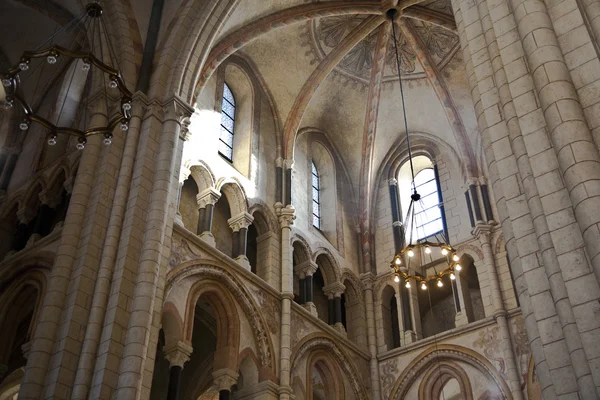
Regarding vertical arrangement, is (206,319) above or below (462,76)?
below

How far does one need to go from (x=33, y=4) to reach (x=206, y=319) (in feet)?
28.1

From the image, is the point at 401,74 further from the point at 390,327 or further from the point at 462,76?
the point at 390,327

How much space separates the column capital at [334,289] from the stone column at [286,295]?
6.63ft

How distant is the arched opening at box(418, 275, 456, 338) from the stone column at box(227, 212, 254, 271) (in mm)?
5561

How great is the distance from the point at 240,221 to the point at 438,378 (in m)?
6.05

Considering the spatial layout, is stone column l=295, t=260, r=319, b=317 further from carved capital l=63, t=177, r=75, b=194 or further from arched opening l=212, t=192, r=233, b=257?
carved capital l=63, t=177, r=75, b=194

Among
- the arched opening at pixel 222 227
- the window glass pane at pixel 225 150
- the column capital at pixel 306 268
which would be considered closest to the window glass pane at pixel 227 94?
the window glass pane at pixel 225 150

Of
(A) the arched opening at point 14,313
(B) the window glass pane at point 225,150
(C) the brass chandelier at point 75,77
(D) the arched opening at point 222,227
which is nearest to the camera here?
(A) the arched opening at point 14,313

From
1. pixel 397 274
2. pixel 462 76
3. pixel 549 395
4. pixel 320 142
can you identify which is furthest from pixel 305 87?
pixel 549 395

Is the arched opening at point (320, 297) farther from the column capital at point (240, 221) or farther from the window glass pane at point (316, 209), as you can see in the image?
the column capital at point (240, 221)

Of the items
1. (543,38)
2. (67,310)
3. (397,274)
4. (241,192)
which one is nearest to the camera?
(543,38)

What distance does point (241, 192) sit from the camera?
53.5ft

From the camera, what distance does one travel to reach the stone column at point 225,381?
1320 centimetres

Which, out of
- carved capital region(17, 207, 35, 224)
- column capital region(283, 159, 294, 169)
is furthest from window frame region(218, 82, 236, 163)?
carved capital region(17, 207, 35, 224)
